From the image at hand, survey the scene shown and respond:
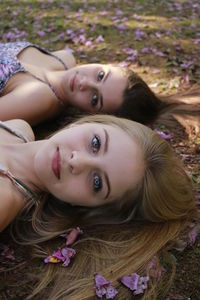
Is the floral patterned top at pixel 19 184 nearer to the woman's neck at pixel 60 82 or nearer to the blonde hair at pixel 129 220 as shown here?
the blonde hair at pixel 129 220

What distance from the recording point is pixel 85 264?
327 centimetres

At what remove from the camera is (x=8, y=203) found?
10.3 ft

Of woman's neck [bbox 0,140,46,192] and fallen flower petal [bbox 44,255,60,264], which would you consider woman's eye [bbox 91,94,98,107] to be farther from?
fallen flower petal [bbox 44,255,60,264]

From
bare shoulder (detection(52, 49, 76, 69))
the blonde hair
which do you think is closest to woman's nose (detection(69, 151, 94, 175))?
the blonde hair

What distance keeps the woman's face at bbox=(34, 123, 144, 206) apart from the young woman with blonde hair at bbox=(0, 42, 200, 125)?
1297 mm

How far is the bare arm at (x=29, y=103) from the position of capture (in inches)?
174

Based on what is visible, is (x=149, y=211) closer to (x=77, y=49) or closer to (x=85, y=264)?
(x=85, y=264)

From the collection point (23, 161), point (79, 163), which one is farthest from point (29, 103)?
point (79, 163)

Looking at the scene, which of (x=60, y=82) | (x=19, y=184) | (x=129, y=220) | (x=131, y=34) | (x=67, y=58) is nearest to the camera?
(x=19, y=184)

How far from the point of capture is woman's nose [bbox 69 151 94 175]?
127 inches

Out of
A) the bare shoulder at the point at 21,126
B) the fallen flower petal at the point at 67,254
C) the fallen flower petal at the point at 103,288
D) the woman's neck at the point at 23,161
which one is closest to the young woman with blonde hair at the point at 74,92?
the bare shoulder at the point at 21,126

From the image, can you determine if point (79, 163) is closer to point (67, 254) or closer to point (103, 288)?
point (67, 254)

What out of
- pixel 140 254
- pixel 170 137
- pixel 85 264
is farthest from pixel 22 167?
pixel 170 137

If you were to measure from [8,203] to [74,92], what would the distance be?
6.88ft
